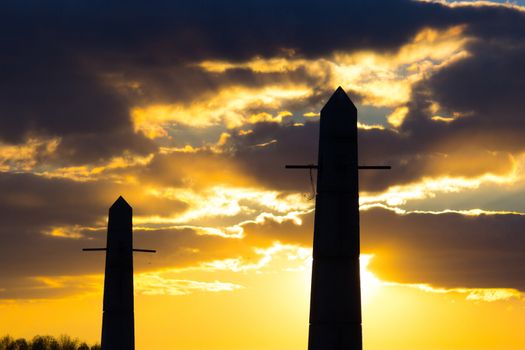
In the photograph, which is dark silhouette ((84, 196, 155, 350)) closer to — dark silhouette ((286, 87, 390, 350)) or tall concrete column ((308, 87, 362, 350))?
dark silhouette ((286, 87, 390, 350))

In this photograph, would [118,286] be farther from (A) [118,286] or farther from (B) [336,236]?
(B) [336,236]

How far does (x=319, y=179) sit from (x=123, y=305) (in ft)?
90.9

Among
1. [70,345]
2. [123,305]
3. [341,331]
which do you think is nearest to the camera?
[341,331]

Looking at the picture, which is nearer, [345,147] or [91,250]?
[345,147]

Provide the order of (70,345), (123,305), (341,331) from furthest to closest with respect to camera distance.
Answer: (70,345), (123,305), (341,331)

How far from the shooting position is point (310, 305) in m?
31.3

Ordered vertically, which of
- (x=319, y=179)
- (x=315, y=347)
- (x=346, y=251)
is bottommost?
(x=315, y=347)

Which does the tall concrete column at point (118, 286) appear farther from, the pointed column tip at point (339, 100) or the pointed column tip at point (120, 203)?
the pointed column tip at point (339, 100)

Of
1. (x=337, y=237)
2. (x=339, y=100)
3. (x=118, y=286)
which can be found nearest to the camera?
(x=337, y=237)

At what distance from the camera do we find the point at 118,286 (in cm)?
5669

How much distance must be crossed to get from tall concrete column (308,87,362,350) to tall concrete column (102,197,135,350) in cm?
2703

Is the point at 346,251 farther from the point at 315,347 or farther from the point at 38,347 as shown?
the point at 38,347

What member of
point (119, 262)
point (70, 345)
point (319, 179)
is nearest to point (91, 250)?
point (119, 262)

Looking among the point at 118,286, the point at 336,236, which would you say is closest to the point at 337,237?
the point at 336,236
